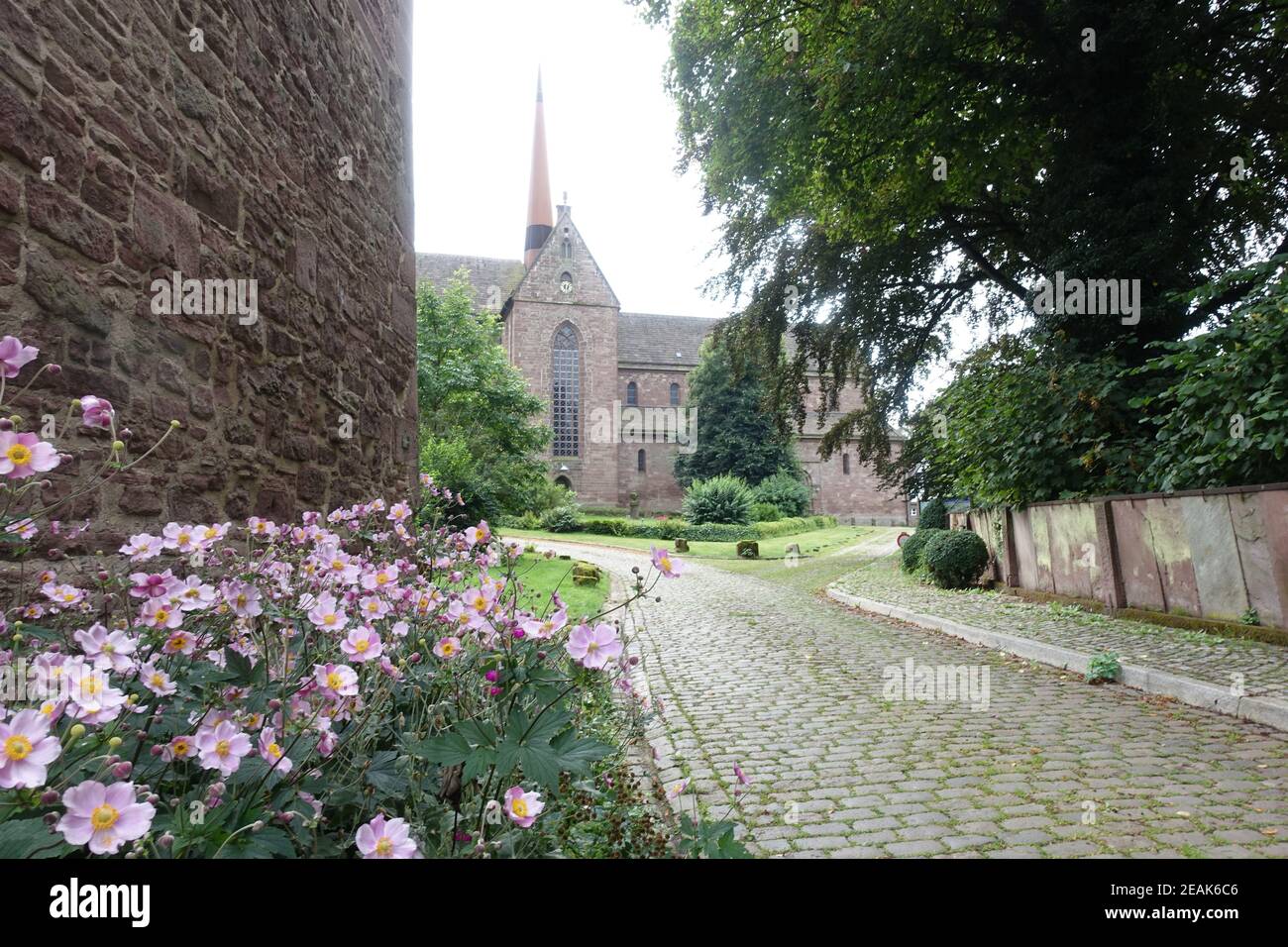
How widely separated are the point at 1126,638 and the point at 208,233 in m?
8.20

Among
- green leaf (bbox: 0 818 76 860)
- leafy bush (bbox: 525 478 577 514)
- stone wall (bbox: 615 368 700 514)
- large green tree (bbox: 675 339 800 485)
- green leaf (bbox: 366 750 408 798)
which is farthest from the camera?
stone wall (bbox: 615 368 700 514)

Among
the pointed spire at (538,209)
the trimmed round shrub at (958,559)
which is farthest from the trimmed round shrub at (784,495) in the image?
the trimmed round shrub at (958,559)

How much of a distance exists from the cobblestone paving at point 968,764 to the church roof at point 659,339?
1794 inches

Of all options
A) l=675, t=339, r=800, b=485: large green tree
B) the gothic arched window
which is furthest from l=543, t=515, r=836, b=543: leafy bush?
the gothic arched window

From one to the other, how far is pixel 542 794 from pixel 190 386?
308 cm

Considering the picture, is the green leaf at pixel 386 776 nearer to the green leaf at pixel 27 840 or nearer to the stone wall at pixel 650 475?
the green leaf at pixel 27 840

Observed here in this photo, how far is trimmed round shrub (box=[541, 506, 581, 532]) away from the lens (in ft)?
112

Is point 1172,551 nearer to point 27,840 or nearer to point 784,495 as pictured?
point 27,840

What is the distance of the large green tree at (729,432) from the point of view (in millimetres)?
43719

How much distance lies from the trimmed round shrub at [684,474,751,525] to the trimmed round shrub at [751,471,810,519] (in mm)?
4851

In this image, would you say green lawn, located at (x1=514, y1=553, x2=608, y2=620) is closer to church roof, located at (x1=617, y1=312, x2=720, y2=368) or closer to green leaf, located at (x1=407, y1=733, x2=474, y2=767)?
green leaf, located at (x1=407, y1=733, x2=474, y2=767)

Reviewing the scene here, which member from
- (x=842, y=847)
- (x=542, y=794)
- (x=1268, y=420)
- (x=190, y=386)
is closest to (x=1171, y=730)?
(x=842, y=847)

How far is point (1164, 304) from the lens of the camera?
33.0ft

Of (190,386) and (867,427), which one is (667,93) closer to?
(867,427)
